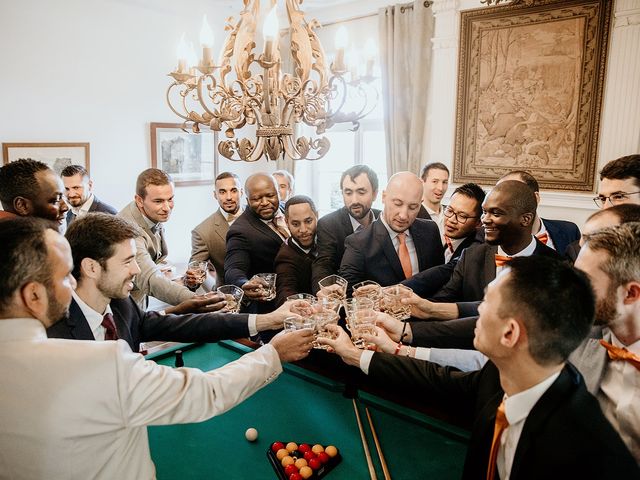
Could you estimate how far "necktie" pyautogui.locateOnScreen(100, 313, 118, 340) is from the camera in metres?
2.11

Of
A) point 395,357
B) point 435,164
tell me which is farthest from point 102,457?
point 435,164

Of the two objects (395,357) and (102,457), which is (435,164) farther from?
(102,457)

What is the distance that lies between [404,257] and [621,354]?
6.05 ft

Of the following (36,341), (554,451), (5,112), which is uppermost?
(5,112)

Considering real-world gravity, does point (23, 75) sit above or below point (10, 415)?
above

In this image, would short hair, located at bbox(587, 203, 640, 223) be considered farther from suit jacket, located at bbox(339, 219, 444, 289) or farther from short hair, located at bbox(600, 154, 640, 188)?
suit jacket, located at bbox(339, 219, 444, 289)

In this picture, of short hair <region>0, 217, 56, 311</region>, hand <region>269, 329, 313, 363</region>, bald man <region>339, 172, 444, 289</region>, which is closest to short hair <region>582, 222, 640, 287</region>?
hand <region>269, 329, 313, 363</region>

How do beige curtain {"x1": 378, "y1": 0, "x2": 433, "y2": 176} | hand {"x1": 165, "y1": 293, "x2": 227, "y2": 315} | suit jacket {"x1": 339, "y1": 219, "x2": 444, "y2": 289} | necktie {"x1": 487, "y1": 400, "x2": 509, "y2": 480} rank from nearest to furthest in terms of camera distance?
necktie {"x1": 487, "y1": 400, "x2": 509, "y2": 480}, hand {"x1": 165, "y1": 293, "x2": 227, "y2": 315}, suit jacket {"x1": 339, "y1": 219, "x2": 444, "y2": 289}, beige curtain {"x1": 378, "y1": 0, "x2": 433, "y2": 176}

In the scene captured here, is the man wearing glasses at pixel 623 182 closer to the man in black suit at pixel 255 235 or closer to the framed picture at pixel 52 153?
the man in black suit at pixel 255 235

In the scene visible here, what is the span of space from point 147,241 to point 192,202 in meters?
3.27

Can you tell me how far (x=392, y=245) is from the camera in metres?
3.32

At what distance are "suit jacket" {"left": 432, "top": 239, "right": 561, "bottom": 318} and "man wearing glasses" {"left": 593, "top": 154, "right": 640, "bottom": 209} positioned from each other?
0.56 m

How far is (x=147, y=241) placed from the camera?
3611 mm

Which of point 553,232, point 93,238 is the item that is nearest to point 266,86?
point 93,238
